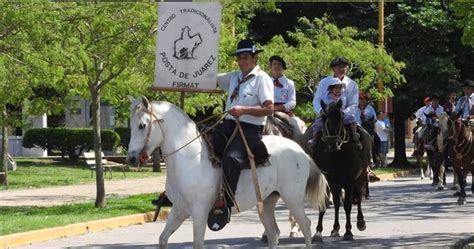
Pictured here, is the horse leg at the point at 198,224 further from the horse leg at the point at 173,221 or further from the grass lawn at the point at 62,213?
the grass lawn at the point at 62,213

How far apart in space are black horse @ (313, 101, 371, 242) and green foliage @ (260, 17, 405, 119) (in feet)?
50.3

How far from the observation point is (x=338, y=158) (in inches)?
562

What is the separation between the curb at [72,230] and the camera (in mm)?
14620

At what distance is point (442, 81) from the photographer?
39750 mm

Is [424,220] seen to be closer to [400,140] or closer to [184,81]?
[184,81]

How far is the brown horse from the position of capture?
69.1ft

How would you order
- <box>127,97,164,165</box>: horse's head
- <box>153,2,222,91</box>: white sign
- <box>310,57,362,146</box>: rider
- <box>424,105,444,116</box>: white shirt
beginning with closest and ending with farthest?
<box>127,97,164,165</box>: horse's head
<box>153,2,222,91</box>: white sign
<box>310,57,362,146</box>: rider
<box>424,105,444,116</box>: white shirt

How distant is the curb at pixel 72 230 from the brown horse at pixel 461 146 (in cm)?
652

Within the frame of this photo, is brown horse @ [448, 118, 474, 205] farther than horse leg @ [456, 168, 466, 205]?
Yes

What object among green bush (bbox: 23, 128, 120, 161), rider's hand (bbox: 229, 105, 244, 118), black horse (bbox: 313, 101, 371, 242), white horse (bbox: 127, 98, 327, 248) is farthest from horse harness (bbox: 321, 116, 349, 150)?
green bush (bbox: 23, 128, 120, 161)

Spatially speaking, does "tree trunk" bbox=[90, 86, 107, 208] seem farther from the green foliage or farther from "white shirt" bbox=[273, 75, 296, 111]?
the green foliage

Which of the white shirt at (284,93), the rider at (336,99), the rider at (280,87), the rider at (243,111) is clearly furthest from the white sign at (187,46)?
the rider at (336,99)

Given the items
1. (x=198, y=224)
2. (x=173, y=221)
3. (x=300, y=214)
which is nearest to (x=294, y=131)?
(x=300, y=214)

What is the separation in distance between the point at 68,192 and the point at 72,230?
9538 mm
